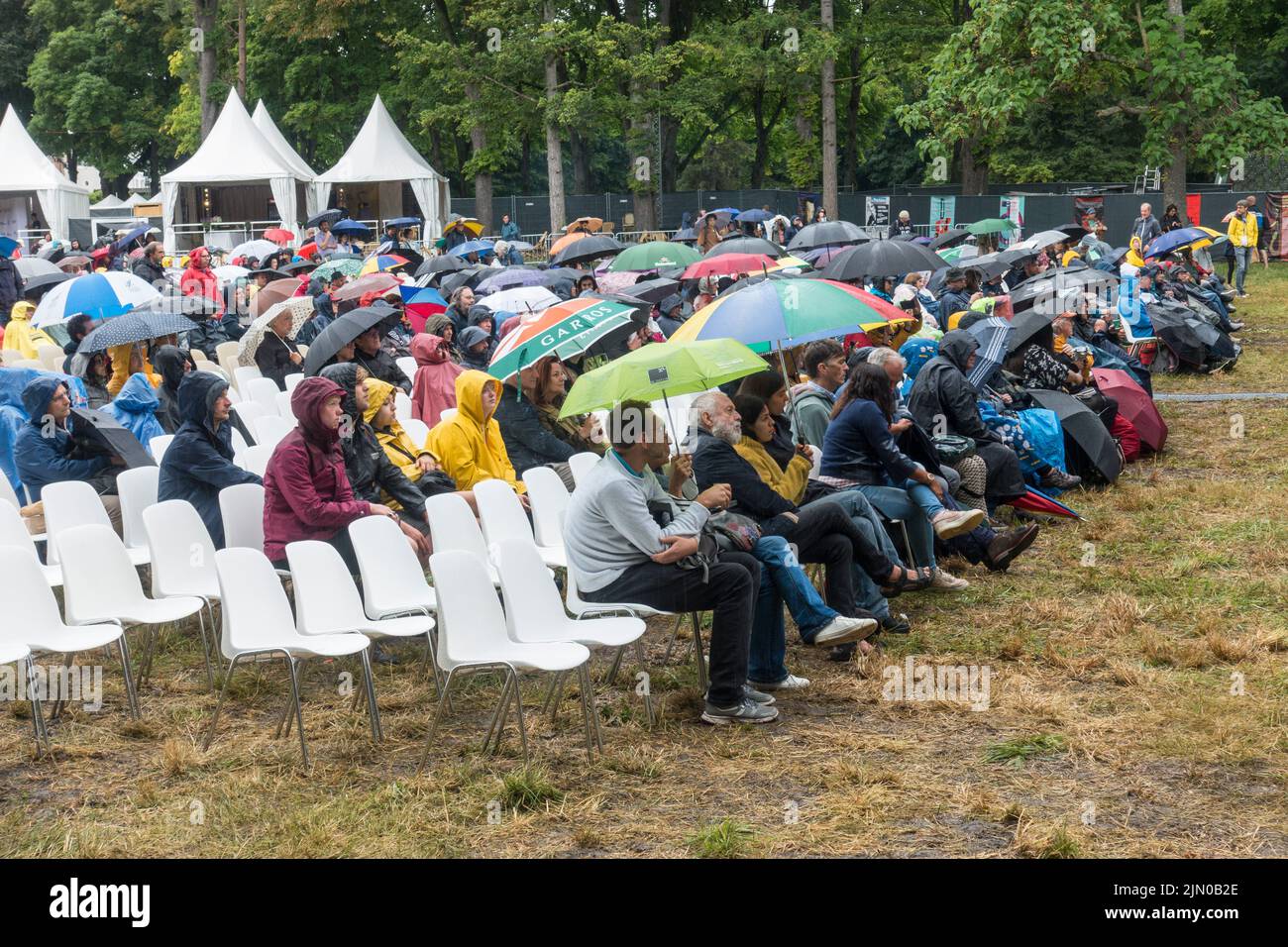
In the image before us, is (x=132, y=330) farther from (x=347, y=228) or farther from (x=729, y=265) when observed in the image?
(x=347, y=228)

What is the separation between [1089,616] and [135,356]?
593 cm

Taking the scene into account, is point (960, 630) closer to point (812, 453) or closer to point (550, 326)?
point (812, 453)

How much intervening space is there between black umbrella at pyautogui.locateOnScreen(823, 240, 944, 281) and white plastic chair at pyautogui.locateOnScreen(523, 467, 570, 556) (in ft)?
17.6

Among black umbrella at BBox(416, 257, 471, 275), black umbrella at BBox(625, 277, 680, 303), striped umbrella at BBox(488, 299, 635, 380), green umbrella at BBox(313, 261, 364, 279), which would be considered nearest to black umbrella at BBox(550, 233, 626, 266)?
black umbrella at BBox(416, 257, 471, 275)

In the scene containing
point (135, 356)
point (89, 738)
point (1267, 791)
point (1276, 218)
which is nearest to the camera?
point (1267, 791)

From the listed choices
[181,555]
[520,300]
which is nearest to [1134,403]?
[520,300]

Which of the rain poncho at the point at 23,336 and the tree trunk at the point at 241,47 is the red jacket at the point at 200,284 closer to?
the rain poncho at the point at 23,336

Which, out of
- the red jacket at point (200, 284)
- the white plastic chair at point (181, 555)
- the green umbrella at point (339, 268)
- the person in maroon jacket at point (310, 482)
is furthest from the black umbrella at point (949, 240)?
the white plastic chair at point (181, 555)

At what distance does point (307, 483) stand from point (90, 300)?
5.71m

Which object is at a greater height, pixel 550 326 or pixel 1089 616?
pixel 550 326

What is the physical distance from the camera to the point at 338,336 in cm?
912

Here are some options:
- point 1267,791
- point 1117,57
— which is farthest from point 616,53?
point 1267,791

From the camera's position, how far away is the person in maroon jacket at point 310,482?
6789 mm

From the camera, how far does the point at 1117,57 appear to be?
893 inches
